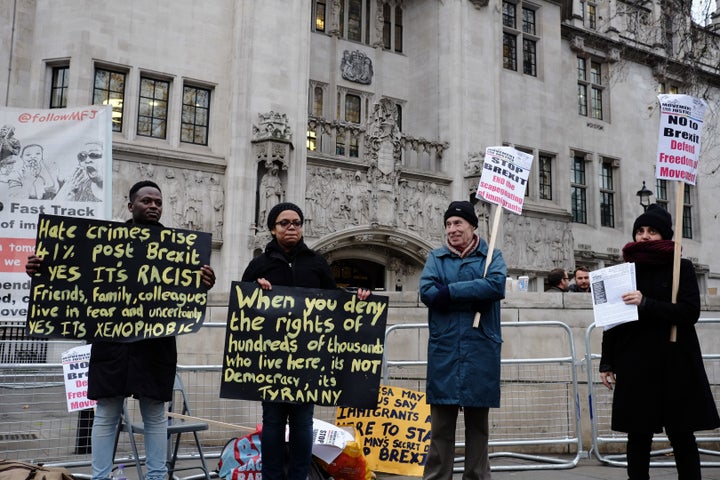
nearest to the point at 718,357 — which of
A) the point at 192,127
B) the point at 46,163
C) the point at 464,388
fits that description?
the point at 464,388

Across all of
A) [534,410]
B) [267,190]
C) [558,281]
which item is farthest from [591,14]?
[534,410]

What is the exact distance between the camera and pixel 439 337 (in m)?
5.07

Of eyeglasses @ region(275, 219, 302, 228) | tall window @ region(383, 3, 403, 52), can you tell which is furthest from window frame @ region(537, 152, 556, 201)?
eyeglasses @ region(275, 219, 302, 228)

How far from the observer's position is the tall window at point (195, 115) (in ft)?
57.4

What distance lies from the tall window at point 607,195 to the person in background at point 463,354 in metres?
22.1

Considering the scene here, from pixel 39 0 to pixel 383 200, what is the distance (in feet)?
33.0

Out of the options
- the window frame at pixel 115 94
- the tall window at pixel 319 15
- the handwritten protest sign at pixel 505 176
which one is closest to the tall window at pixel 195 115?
the window frame at pixel 115 94

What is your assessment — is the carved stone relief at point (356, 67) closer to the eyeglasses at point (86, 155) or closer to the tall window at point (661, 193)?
the tall window at point (661, 193)

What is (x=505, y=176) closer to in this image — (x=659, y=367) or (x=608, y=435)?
(x=659, y=367)

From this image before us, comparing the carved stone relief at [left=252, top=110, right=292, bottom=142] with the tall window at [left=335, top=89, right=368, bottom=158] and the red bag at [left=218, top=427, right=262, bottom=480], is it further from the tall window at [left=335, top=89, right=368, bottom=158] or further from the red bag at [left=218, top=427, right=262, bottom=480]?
the red bag at [left=218, top=427, right=262, bottom=480]

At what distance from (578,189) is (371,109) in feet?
30.8

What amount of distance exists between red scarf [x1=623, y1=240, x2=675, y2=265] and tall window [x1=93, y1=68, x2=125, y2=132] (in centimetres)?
1424

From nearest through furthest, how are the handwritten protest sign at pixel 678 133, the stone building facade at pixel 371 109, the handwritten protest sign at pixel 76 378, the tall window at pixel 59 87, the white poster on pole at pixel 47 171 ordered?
the handwritten protest sign at pixel 678 133 < the handwritten protest sign at pixel 76 378 < the white poster on pole at pixel 47 171 < the tall window at pixel 59 87 < the stone building facade at pixel 371 109

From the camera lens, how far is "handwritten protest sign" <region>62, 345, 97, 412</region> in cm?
608
